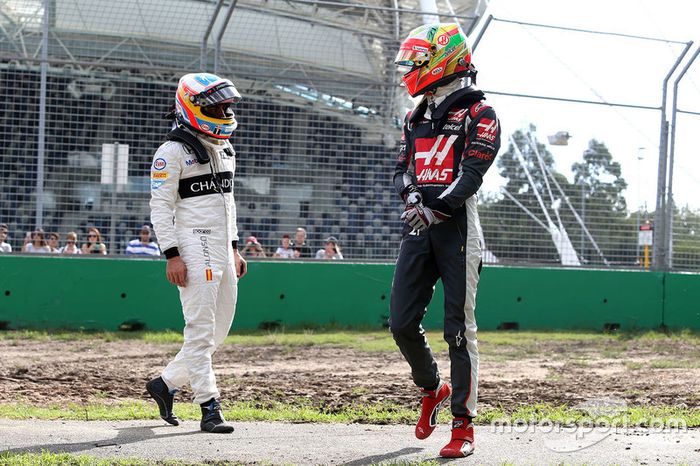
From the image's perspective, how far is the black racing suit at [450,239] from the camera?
5012mm

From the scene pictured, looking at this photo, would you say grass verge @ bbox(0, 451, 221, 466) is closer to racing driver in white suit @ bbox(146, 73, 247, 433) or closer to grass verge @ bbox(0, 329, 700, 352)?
racing driver in white suit @ bbox(146, 73, 247, 433)

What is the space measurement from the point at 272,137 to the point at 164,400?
708 cm

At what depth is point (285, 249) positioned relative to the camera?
12.8m

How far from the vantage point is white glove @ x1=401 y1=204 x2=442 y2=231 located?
16.3ft

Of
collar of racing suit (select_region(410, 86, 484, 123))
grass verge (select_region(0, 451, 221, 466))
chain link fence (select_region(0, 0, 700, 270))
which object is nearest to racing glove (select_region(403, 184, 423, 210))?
collar of racing suit (select_region(410, 86, 484, 123))

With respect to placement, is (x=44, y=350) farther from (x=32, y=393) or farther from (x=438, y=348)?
(x=438, y=348)

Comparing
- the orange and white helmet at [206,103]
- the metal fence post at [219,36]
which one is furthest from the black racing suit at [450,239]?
the metal fence post at [219,36]

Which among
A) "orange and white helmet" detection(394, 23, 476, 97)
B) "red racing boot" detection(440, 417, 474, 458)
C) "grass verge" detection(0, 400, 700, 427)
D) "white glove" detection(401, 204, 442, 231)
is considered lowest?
"grass verge" detection(0, 400, 700, 427)

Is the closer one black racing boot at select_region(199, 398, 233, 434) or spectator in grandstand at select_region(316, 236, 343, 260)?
black racing boot at select_region(199, 398, 233, 434)

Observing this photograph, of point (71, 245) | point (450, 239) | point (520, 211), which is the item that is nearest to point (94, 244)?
point (71, 245)

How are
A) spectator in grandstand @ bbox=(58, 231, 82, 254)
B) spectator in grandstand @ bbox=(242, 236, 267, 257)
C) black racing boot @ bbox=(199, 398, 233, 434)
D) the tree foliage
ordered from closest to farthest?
black racing boot @ bbox=(199, 398, 233, 434) < spectator in grandstand @ bbox=(58, 231, 82, 254) < spectator in grandstand @ bbox=(242, 236, 267, 257) < the tree foliage

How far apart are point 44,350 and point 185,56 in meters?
4.56

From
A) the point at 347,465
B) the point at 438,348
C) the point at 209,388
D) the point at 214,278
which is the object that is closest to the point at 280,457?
the point at 347,465

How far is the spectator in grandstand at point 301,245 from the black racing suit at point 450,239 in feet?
24.4
